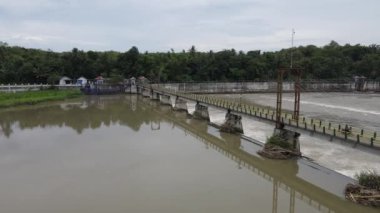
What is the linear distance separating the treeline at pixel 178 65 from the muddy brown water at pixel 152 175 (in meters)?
62.3

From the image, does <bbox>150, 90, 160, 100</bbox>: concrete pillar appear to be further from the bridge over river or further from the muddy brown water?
the bridge over river

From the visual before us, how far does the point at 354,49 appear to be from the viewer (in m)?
152

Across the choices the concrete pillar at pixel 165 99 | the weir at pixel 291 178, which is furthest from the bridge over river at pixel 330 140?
the concrete pillar at pixel 165 99

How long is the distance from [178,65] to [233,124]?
81.0 meters

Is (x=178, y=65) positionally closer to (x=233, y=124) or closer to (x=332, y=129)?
(x=233, y=124)

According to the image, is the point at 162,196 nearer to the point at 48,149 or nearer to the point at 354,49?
the point at 48,149

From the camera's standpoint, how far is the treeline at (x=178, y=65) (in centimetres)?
10981

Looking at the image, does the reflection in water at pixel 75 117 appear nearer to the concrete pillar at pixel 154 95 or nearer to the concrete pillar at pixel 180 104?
the concrete pillar at pixel 180 104

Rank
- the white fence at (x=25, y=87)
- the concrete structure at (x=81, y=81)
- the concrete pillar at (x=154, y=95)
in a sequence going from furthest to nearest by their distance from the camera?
the concrete structure at (x=81, y=81) → the white fence at (x=25, y=87) → the concrete pillar at (x=154, y=95)

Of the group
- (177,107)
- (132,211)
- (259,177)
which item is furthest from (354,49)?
(132,211)

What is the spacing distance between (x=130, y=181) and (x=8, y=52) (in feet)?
341

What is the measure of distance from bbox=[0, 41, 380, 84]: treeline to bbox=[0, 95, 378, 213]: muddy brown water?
2452 inches

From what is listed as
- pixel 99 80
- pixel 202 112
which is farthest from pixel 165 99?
pixel 99 80

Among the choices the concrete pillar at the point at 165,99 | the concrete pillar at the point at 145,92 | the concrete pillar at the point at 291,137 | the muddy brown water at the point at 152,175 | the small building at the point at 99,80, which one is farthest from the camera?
the small building at the point at 99,80
